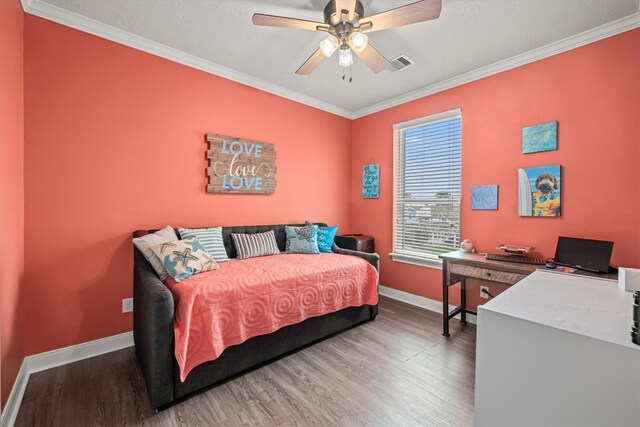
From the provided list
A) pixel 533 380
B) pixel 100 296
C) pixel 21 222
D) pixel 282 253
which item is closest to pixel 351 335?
pixel 282 253

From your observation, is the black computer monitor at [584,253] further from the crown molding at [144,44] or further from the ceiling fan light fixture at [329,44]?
the crown molding at [144,44]

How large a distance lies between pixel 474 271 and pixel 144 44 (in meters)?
3.64

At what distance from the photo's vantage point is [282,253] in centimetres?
318

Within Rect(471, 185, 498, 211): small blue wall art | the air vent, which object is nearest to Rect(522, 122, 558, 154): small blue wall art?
Rect(471, 185, 498, 211): small blue wall art

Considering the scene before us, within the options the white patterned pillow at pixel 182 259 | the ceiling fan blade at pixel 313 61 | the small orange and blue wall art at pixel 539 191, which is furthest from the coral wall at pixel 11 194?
the small orange and blue wall art at pixel 539 191

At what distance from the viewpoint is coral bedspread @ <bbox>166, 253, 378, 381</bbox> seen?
1761mm

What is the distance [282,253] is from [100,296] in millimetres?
1686

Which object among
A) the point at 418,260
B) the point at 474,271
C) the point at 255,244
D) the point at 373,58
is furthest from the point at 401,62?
the point at 255,244

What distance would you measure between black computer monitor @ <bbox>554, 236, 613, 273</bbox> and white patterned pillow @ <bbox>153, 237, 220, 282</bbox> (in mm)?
2874

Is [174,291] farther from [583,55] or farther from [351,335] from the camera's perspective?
[583,55]

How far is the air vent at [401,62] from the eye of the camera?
2674mm

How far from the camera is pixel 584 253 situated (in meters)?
2.11

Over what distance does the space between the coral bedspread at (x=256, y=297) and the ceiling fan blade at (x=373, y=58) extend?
181cm

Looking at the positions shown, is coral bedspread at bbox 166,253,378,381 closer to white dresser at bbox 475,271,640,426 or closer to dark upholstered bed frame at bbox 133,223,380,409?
dark upholstered bed frame at bbox 133,223,380,409
